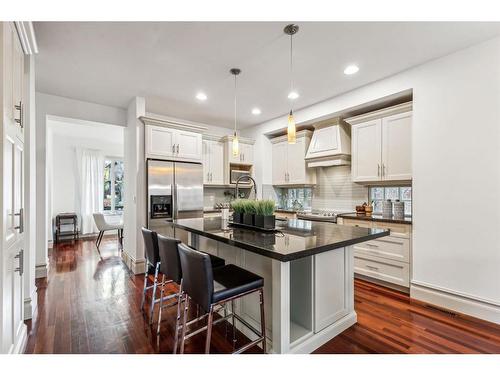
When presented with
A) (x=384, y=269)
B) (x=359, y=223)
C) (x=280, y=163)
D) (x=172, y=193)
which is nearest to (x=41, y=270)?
(x=172, y=193)

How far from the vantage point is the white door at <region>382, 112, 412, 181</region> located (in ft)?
10.1

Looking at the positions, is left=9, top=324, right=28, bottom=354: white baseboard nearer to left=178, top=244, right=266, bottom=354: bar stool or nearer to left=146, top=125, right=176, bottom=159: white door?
left=178, top=244, right=266, bottom=354: bar stool

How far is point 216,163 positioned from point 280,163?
1305 mm

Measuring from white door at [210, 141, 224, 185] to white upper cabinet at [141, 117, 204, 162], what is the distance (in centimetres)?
57

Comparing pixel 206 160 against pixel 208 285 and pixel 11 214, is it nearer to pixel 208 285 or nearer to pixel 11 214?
pixel 11 214

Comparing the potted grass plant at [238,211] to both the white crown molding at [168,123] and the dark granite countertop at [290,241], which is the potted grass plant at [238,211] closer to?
the dark granite countertop at [290,241]

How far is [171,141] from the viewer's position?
13.3ft

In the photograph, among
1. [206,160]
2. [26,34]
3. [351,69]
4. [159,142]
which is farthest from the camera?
[206,160]

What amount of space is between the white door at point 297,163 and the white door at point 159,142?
2174 mm

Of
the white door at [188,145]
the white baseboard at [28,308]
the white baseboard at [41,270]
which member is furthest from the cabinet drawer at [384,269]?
the white baseboard at [41,270]

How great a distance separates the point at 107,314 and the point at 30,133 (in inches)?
77.9

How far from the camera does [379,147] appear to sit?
11.1ft
